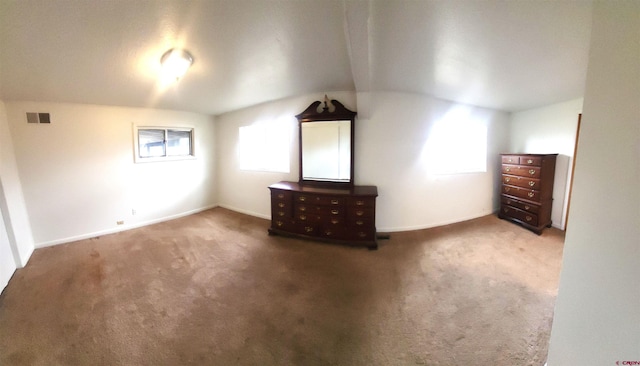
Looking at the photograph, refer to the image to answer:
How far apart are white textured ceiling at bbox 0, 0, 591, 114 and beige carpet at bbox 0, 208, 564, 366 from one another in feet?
6.58

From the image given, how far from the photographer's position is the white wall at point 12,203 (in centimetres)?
236

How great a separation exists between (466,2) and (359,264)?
237 centimetres

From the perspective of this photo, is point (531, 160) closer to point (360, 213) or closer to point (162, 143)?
point (360, 213)

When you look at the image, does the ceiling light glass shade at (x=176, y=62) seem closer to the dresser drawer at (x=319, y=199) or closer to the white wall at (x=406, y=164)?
the white wall at (x=406, y=164)

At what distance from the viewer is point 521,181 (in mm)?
3510

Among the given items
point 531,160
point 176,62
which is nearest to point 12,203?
point 176,62

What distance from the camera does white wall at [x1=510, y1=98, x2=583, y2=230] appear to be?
10.6 feet

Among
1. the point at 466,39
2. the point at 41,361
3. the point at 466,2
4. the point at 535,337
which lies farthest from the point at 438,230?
the point at 41,361

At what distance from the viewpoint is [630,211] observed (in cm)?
89

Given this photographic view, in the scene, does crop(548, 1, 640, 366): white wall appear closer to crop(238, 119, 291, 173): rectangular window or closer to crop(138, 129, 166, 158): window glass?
crop(238, 119, 291, 173): rectangular window

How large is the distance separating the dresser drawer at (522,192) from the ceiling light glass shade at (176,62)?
4773 mm

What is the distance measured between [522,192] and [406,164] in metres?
1.93

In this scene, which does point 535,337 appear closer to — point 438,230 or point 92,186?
point 438,230

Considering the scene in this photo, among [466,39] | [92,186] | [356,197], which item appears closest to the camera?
[466,39]
